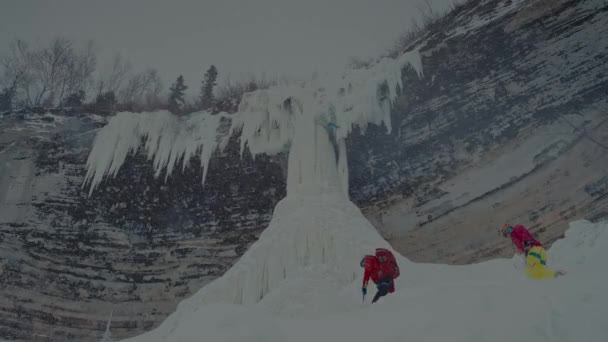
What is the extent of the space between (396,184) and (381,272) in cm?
581

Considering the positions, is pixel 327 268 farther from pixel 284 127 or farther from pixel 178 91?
pixel 178 91

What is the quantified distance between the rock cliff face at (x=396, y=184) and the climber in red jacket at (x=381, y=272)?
4.96m

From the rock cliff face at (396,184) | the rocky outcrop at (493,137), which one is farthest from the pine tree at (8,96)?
the rocky outcrop at (493,137)

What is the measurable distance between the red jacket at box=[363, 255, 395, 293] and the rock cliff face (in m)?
5.01

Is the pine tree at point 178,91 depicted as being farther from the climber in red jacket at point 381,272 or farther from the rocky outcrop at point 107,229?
the climber in red jacket at point 381,272

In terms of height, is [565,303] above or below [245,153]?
below

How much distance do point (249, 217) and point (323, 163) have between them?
2.77m

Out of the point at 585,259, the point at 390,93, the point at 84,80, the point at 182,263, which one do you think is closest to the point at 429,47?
the point at 390,93

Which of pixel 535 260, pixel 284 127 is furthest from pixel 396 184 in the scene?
pixel 535 260

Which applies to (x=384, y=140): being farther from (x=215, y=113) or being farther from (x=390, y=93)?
(x=215, y=113)

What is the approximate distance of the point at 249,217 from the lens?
38.3ft

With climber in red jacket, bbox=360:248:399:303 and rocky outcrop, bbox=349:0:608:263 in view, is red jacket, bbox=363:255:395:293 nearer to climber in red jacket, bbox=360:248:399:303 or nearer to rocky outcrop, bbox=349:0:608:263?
climber in red jacket, bbox=360:248:399:303

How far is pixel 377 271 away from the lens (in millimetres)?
5207

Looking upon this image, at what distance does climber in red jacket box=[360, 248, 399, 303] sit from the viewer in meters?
5.14
